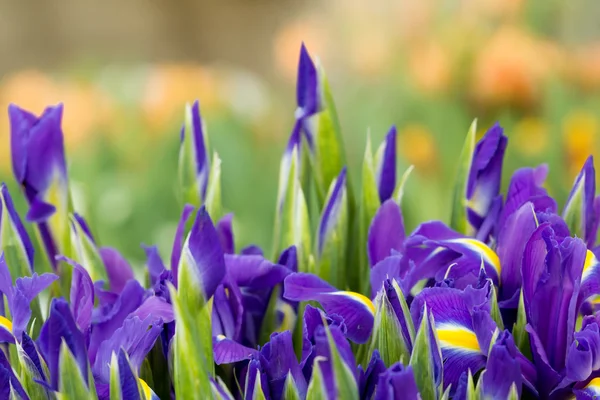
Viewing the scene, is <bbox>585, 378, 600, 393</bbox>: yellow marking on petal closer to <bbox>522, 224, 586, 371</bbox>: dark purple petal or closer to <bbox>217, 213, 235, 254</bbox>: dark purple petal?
<bbox>522, 224, 586, 371</bbox>: dark purple petal

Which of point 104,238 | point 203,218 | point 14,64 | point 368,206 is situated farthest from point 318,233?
point 14,64

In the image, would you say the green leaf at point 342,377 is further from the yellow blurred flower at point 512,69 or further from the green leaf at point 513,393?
the yellow blurred flower at point 512,69

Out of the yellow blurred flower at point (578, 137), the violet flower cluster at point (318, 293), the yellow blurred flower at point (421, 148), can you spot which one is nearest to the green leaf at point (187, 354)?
the violet flower cluster at point (318, 293)

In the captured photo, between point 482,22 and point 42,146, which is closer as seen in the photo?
point 42,146

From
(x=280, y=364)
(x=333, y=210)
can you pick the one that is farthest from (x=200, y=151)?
(x=280, y=364)

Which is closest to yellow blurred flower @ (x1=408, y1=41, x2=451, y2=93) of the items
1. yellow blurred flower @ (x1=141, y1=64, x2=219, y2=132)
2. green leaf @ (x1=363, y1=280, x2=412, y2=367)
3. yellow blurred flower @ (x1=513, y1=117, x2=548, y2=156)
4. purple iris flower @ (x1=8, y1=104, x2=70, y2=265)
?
yellow blurred flower @ (x1=513, y1=117, x2=548, y2=156)

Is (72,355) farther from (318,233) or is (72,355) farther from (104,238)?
(104,238)
